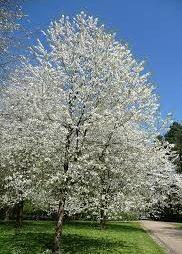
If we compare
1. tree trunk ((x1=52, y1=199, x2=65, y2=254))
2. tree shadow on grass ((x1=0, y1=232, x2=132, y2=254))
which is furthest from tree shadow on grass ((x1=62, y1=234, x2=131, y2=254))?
tree trunk ((x1=52, y1=199, x2=65, y2=254))

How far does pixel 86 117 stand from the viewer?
22469 mm

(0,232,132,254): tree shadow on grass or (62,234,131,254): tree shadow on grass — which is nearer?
(0,232,132,254): tree shadow on grass

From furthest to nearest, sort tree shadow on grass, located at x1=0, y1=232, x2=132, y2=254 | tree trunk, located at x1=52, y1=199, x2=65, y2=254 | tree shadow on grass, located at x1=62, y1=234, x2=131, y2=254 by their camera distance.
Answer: tree shadow on grass, located at x1=62, y1=234, x2=131, y2=254
tree shadow on grass, located at x1=0, y1=232, x2=132, y2=254
tree trunk, located at x1=52, y1=199, x2=65, y2=254

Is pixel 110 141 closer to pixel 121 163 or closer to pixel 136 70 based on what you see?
pixel 121 163

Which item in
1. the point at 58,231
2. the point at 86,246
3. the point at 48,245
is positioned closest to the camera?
the point at 58,231

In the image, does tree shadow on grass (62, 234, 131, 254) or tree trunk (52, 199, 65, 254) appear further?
tree shadow on grass (62, 234, 131, 254)

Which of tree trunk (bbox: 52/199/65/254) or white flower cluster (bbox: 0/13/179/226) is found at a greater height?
white flower cluster (bbox: 0/13/179/226)

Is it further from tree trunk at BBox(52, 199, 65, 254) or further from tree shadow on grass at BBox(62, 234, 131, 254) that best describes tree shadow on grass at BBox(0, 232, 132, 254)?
tree trunk at BBox(52, 199, 65, 254)

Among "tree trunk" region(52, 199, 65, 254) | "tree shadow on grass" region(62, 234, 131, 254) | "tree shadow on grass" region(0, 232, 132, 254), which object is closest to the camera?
"tree trunk" region(52, 199, 65, 254)

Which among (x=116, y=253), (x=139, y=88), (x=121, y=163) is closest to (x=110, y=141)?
(x=121, y=163)

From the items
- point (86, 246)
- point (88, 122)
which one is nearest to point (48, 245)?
point (86, 246)

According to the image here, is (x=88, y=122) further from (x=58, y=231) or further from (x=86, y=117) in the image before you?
(x=58, y=231)

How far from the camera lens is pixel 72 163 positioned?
2164 cm

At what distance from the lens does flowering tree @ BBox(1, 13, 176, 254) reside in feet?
72.5
